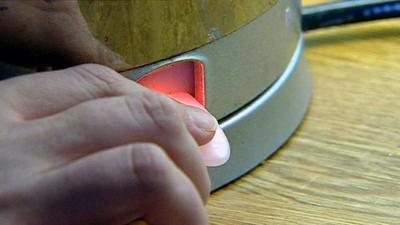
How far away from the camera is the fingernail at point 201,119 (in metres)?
0.41

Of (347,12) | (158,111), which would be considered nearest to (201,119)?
(158,111)

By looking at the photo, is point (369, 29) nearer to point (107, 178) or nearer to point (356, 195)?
point (356, 195)

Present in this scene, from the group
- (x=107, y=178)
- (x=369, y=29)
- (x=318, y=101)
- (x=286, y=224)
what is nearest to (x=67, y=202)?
(x=107, y=178)

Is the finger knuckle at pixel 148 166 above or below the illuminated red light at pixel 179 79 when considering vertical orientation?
above

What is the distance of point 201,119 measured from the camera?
0.41 m

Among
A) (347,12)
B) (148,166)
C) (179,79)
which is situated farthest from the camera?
(347,12)

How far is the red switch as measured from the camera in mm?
434

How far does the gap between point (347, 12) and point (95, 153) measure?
0.35 metres

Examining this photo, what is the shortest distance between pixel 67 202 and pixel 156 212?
39mm

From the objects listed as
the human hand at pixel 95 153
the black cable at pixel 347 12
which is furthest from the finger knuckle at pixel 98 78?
the black cable at pixel 347 12

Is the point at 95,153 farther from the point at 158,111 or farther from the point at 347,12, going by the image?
the point at 347,12

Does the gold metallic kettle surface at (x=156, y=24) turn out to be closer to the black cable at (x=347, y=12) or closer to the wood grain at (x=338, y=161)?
the wood grain at (x=338, y=161)

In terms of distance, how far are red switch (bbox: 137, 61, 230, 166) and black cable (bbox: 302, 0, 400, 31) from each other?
8.4 inches

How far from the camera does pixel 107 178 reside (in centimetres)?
35
